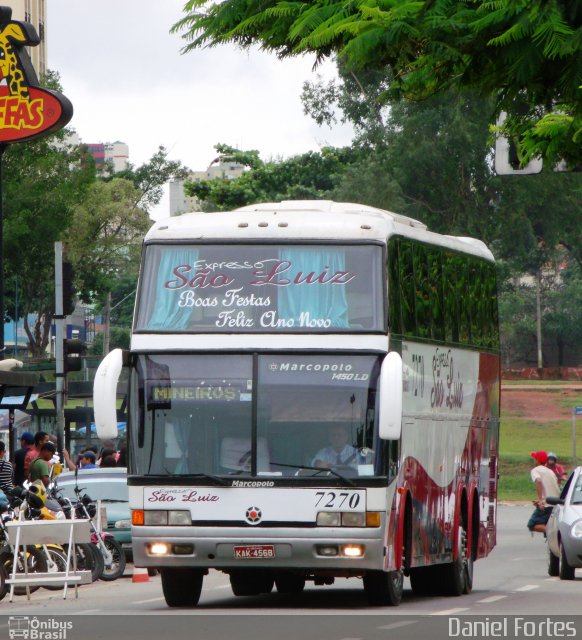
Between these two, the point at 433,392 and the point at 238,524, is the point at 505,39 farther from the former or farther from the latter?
the point at 433,392

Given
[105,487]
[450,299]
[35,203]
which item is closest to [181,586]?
[450,299]

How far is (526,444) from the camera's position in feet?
237

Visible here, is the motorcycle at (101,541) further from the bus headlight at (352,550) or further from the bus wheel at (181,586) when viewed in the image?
the bus headlight at (352,550)

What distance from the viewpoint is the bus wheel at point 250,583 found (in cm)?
1960

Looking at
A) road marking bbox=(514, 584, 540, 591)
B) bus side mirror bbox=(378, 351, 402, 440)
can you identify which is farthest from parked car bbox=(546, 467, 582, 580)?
bus side mirror bbox=(378, 351, 402, 440)

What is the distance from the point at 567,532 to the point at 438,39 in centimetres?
1395

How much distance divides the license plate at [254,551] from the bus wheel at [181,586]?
140cm

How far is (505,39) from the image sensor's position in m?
9.67

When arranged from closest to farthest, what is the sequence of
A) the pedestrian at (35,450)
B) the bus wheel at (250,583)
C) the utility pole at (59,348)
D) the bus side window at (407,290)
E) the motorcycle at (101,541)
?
the bus side window at (407,290) → the bus wheel at (250,583) → the motorcycle at (101,541) → the pedestrian at (35,450) → the utility pole at (59,348)

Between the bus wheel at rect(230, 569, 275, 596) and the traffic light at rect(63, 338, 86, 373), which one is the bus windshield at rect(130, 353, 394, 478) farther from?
the traffic light at rect(63, 338, 86, 373)

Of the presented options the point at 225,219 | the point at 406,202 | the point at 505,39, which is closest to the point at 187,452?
the point at 225,219

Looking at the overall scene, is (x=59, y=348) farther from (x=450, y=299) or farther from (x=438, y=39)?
(x=438, y=39)

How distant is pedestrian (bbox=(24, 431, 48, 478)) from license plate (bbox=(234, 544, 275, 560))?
10689mm
